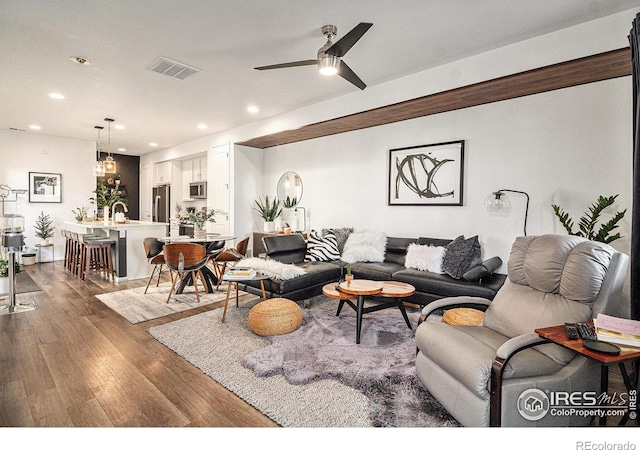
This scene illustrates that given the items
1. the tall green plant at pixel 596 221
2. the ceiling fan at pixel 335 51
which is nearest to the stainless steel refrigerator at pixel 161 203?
the ceiling fan at pixel 335 51

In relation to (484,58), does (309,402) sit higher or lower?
lower

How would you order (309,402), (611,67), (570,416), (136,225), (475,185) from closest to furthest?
1. (570,416)
2. (309,402)
3. (611,67)
4. (475,185)
5. (136,225)

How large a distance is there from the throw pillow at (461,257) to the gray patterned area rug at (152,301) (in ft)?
8.13

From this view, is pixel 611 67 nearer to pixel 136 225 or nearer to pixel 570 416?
pixel 570 416

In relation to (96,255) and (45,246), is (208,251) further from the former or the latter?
(45,246)

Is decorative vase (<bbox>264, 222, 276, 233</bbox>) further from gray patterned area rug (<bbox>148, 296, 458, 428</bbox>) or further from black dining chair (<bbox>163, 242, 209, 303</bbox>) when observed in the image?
gray patterned area rug (<bbox>148, 296, 458, 428</bbox>)

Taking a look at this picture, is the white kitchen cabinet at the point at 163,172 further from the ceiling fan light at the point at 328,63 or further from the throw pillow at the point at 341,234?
the ceiling fan light at the point at 328,63

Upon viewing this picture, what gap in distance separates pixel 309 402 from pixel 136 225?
476cm

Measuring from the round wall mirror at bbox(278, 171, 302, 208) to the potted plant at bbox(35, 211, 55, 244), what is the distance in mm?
5113

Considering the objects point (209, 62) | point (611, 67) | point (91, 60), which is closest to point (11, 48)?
point (91, 60)

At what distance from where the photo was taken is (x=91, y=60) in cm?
349

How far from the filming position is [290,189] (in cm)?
655

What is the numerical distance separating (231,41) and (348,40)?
4.24 feet

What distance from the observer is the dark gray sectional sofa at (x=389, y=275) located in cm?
346
